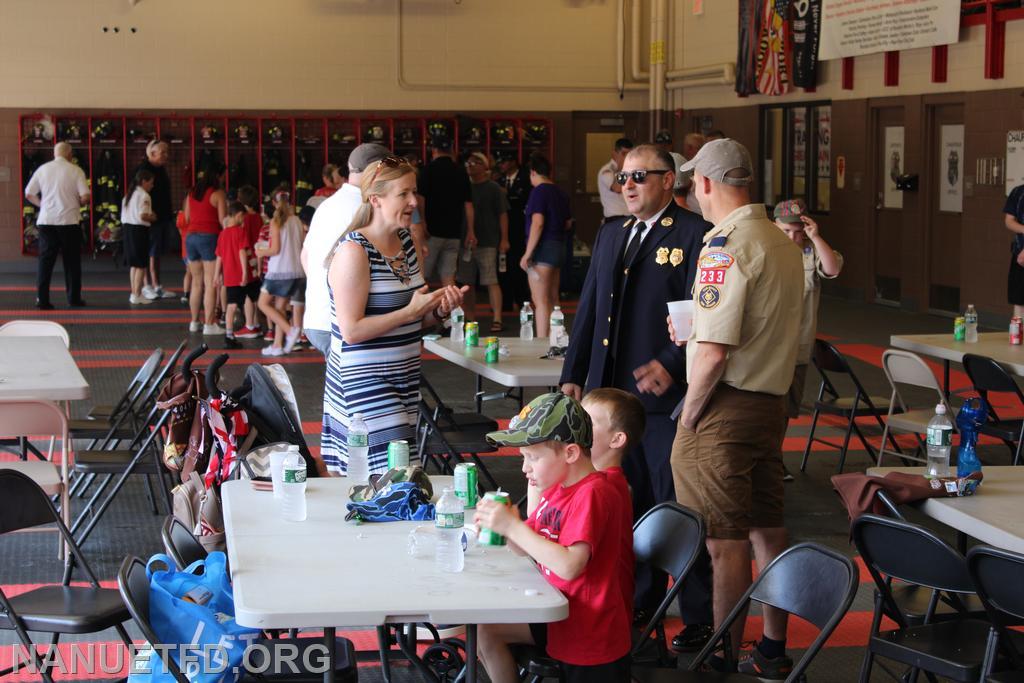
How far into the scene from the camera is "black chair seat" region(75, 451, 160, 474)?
6.29m

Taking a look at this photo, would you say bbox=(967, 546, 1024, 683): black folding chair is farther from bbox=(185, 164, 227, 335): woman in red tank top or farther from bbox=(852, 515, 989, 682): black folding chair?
bbox=(185, 164, 227, 335): woman in red tank top

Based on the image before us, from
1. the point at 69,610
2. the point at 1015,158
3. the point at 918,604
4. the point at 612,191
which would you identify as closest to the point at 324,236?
the point at 69,610

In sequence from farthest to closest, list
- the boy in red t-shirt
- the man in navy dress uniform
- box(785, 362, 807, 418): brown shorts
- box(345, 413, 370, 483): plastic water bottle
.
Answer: the boy in red t-shirt → box(785, 362, 807, 418): brown shorts → the man in navy dress uniform → box(345, 413, 370, 483): plastic water bottle

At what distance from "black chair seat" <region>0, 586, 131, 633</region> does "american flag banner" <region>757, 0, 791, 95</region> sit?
14168mm

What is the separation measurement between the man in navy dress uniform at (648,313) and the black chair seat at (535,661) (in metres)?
1.32

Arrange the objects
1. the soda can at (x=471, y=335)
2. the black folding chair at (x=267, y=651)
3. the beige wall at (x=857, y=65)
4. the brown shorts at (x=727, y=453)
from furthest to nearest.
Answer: the beige wall at (x=857, y=65) < the soda can at (x=471, y=335) < the brown shorts at (x=727, y=453) < the black folding chair at (x=267, y=651)

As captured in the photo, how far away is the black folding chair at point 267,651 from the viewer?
333 cm

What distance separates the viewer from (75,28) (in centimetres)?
1920

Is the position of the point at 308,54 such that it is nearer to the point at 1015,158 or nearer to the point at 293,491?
the point at 1015,158

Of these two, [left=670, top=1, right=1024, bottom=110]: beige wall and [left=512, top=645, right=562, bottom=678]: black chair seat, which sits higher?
[left=670, top=1, right=1024, bottom=110]: beige wall

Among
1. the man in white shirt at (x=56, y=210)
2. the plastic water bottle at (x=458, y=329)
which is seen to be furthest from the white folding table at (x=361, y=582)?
the man in white shirt at (x=56, y=210)

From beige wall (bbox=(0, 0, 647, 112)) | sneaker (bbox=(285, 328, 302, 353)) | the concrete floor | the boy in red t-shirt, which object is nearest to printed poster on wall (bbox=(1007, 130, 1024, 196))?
the concrete floor

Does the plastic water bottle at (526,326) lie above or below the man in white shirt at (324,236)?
below

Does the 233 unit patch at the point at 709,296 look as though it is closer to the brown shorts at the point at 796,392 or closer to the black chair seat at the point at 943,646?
the black chair seat at the point at 943,646
